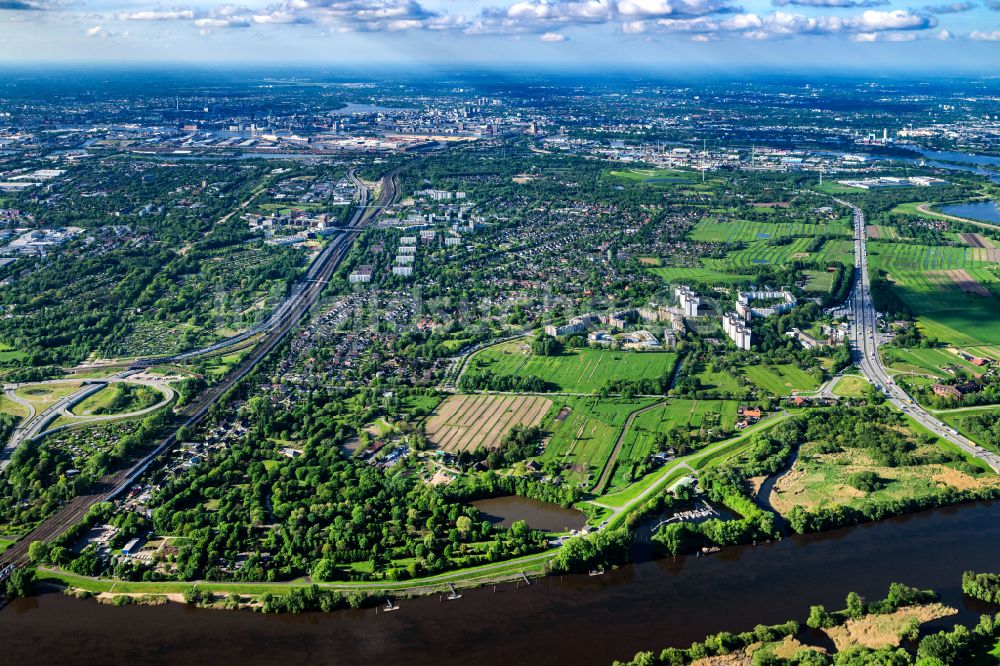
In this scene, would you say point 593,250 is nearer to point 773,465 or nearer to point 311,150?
point 773,465

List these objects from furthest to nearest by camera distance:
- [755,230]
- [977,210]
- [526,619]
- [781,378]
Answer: [977,210], [755,230], [781,378], [526,619]

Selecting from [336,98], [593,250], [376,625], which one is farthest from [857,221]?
[336,98]

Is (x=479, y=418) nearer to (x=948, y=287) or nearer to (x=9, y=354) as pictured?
(x=9, y=354)

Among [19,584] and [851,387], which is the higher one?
[851,387]

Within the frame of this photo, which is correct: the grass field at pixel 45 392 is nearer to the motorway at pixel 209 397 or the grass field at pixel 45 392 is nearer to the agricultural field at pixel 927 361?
the motorway at pixel 209 397

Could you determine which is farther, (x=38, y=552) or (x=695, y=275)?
(x=695, y=275)

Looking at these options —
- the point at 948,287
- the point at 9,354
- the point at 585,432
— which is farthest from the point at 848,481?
the point at 9,354
